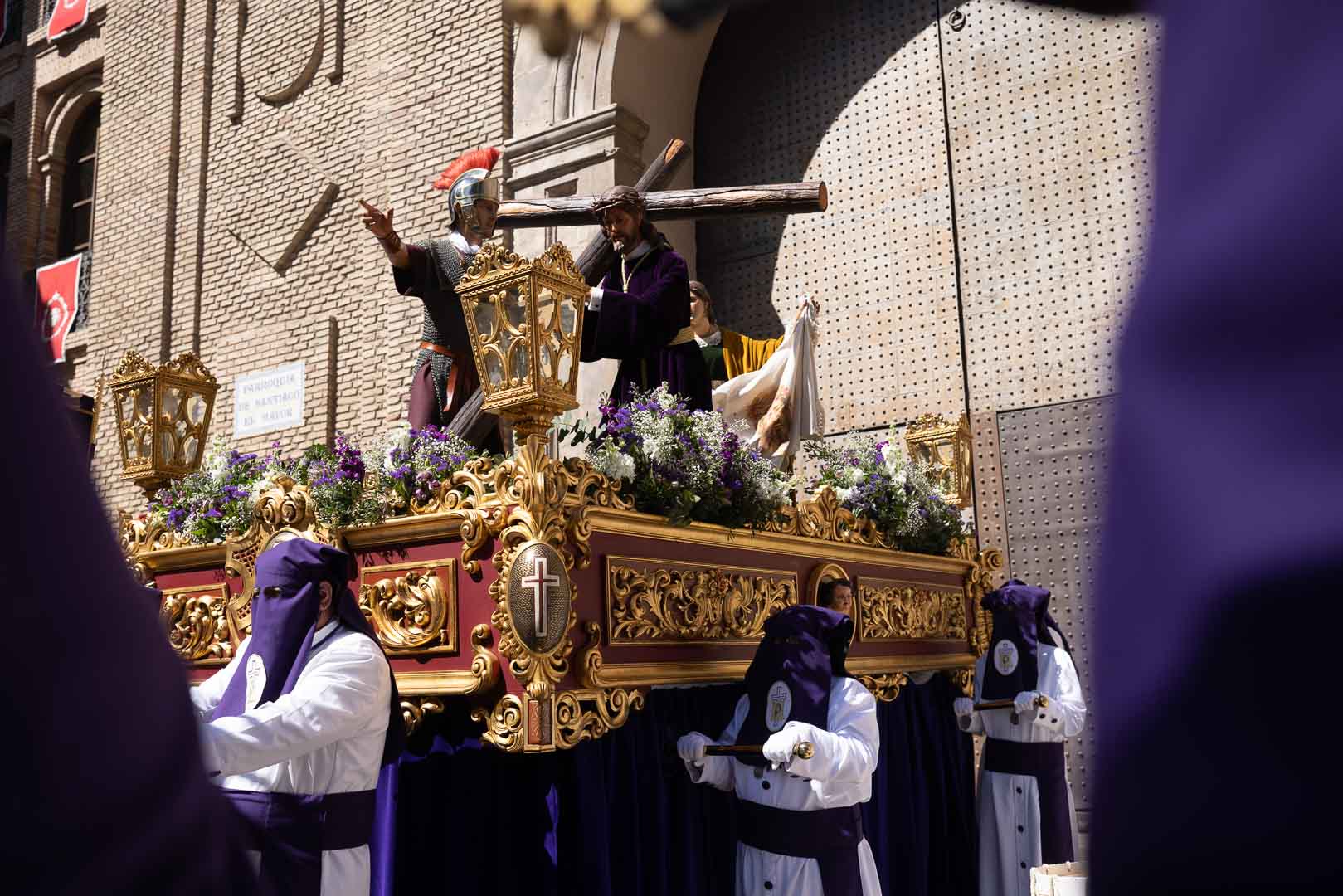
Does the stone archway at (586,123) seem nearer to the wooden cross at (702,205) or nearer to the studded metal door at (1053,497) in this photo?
the wooden cross at (702,205)

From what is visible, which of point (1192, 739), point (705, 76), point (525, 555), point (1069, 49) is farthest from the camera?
point (705, 76)

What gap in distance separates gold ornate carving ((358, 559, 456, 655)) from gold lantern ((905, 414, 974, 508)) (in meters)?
4.77

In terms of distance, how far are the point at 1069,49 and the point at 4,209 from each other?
14.6 m

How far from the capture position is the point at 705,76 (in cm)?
1252

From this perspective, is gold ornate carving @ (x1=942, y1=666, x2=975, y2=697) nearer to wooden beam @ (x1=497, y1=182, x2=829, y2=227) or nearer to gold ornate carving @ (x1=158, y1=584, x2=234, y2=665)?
wooden beam @ (x1=497, y1=182, x2=829, y2=227)

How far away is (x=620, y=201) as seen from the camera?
19.4 feet

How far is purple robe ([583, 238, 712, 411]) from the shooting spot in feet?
18.6

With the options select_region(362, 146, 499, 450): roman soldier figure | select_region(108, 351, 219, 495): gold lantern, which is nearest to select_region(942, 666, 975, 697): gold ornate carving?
select_region(362, 146, 499, 450): roman soldier figure

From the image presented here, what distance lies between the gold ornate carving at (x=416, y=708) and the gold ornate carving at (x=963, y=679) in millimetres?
3927

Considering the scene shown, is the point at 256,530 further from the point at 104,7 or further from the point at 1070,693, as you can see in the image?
the point at 104,7

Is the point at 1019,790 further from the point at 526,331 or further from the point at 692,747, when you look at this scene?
the point at 526,331

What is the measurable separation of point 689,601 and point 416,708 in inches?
47.9

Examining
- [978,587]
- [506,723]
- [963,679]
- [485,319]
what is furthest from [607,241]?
[963,679]

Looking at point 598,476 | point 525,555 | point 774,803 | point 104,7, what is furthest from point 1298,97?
point 104,7
